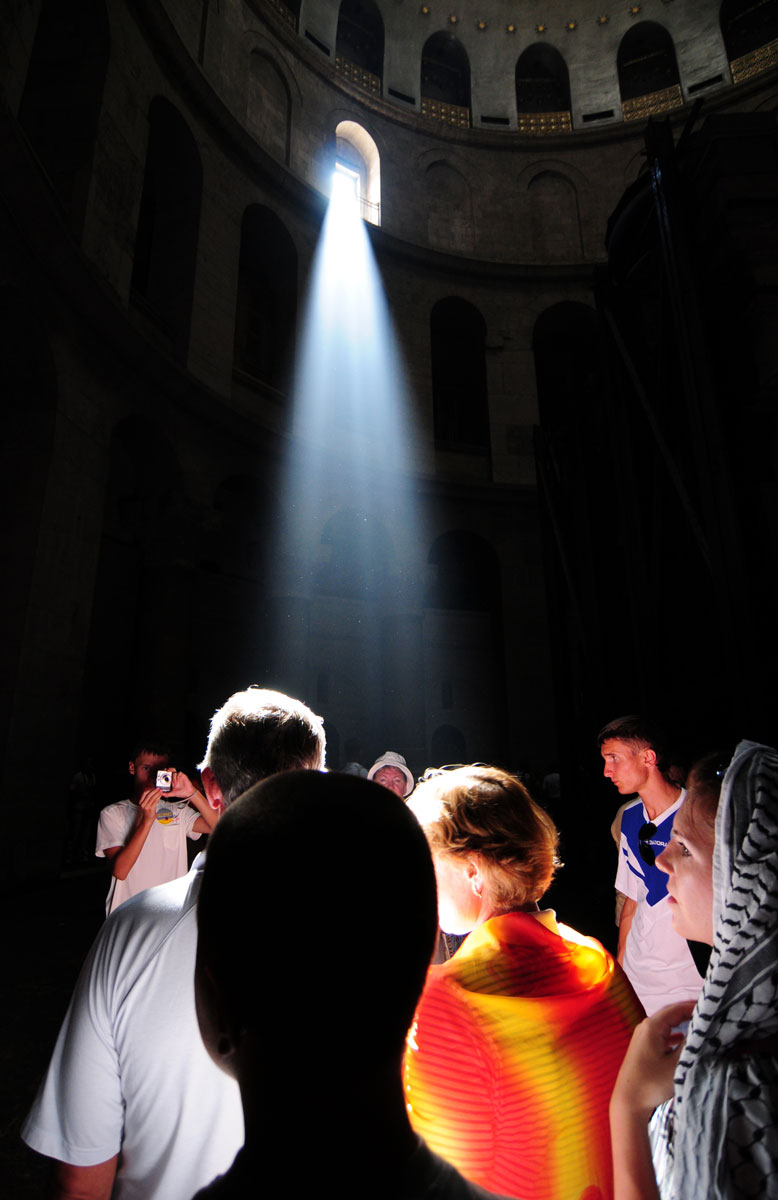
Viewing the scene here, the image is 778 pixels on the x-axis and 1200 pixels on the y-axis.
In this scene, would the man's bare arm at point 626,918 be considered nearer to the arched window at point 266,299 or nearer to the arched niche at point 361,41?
the arched window at point 266,299

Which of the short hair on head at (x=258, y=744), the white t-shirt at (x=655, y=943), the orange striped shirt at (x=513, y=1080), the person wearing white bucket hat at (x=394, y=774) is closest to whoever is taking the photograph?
the orange striped shirt at (x=513, y=1080)

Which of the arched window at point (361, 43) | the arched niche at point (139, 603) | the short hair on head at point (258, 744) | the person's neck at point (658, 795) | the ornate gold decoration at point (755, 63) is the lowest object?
the person's neck at point (658, 795)

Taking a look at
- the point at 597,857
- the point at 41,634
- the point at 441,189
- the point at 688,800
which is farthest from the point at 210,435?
the point at 688,800

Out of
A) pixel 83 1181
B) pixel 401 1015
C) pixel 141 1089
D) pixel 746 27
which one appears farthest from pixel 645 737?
pixel 746 27

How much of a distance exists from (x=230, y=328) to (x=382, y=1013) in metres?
15.0

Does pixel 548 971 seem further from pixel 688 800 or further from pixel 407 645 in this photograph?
pixel 407 645

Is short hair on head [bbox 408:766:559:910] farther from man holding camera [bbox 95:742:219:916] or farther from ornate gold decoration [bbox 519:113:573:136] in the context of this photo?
ornate gold decoration [bbox 519:113:573:136]

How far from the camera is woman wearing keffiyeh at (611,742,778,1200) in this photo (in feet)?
3.09

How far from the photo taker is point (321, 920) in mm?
669

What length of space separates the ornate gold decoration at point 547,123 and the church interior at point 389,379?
0.07m

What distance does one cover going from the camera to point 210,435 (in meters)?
13.3

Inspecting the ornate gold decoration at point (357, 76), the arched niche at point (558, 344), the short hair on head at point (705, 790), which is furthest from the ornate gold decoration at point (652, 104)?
the short hair on head at point (705, 790)

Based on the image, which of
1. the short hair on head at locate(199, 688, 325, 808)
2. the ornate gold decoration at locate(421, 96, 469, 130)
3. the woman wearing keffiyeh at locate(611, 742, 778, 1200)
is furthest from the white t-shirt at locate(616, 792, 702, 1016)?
the ornate gold decoration at locate(421, 96, 469, 130)

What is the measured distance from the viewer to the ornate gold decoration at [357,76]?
18547 mm
